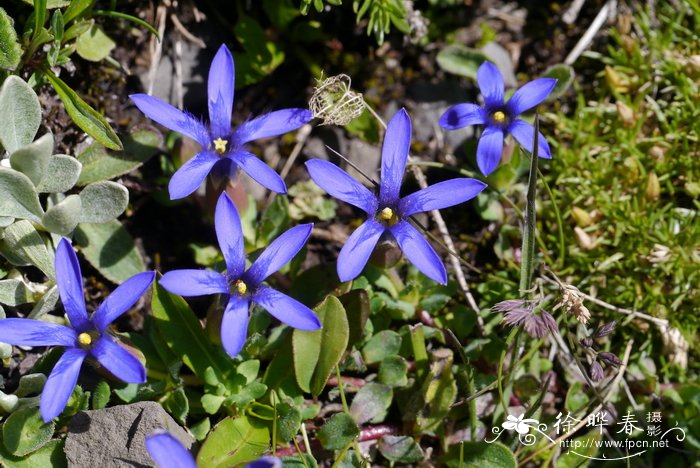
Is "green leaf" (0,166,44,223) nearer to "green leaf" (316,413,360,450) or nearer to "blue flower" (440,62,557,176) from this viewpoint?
"green leaf" (316,413,360,450)

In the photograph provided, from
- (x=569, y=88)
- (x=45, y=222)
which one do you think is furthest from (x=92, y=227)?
(x=569, y=88)

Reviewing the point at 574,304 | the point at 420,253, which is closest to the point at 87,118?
the point at 420,253

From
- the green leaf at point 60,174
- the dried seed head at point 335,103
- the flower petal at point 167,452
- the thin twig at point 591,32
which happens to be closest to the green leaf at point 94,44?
the green leaf at point 60,174

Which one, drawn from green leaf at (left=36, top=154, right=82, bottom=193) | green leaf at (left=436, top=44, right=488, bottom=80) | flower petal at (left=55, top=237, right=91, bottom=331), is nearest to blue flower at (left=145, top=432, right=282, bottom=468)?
flower petal at (left=55, top=237, right=91, bottom=331)

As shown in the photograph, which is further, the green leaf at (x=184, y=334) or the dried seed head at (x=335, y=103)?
the dried seed head at (x=335, y=103)

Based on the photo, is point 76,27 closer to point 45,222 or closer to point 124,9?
point 124,9

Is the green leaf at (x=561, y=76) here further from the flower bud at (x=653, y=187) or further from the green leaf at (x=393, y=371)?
the green leaf at (x=393, y=371)

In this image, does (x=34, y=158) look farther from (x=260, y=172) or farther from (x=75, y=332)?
(x=260, y=172)
